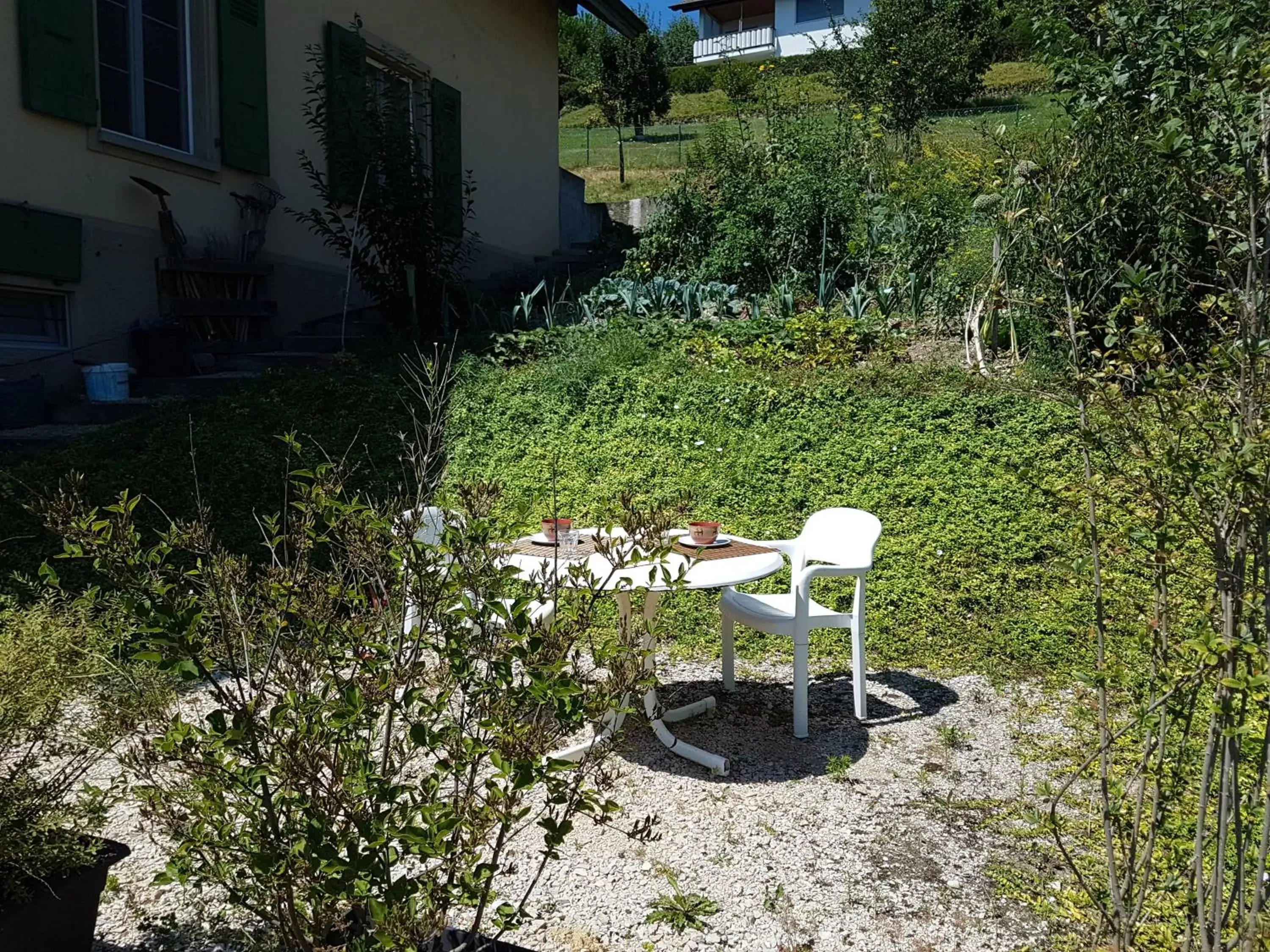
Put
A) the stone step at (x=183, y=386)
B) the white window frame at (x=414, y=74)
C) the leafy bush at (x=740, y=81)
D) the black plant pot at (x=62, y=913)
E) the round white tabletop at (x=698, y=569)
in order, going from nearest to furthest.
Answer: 1. the black plant pot at (x=62, y=913)
2. the round white tabletop at (x=698, y=569)
3. the stone step at (x=183, y=386)
4. the white window frame at (x=414, y=74)
5. the leafy bush at (x=740, y=81)

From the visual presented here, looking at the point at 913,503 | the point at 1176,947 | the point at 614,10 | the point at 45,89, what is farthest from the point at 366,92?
the point at 1176,947

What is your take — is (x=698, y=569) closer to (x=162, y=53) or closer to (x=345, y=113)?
(x=345, y=113)

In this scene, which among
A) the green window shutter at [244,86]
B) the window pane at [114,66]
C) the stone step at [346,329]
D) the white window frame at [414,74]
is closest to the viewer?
the window pane at [114,66]

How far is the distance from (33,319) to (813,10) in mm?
39589

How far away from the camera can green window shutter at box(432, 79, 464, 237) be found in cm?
1034

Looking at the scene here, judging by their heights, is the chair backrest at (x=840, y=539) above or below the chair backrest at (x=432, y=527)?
below

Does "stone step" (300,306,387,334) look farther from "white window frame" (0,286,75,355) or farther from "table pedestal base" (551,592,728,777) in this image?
"table pedestal base" (551,592,728,777)

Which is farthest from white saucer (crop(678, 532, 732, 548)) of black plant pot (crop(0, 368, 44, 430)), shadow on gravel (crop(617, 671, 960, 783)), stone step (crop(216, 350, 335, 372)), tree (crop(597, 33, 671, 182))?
tree (crop(597, 33, 671, 182))

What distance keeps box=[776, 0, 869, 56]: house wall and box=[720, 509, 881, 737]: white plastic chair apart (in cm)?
3772

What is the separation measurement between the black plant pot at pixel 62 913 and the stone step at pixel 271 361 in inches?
239

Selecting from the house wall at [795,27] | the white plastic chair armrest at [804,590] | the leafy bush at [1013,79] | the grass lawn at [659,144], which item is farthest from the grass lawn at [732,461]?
the house wall at [795,27]

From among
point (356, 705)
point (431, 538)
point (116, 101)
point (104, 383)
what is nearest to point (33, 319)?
point (104, 383)

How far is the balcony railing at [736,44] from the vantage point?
40.8 metres

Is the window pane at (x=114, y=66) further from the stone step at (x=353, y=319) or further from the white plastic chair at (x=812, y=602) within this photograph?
the white plastic chair at (x=812, y=602)
